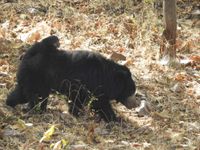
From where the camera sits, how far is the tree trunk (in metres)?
7.75

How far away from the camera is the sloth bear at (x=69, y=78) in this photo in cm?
581

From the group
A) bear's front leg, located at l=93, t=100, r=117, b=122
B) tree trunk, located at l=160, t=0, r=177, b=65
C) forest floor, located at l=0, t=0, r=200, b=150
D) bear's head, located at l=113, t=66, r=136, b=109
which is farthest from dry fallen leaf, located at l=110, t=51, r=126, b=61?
bear's front leg, located at l=93, t=100, r=117, b=122

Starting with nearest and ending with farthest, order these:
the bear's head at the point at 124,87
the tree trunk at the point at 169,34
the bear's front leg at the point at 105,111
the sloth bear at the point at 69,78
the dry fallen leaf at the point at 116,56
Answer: the sloth bear at the point at 69,78 < the bear's front leg at the point at 105,111 < the bear's head at the point at 124,87 < the tree trunk at the point at 169,34 < the dry fallen leaf at the point at 116,56

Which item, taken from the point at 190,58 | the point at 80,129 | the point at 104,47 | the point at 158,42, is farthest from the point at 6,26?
the point at 80,129

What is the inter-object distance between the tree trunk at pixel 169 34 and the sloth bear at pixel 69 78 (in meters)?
1.98

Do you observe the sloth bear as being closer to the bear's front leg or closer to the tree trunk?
the bear's front leg

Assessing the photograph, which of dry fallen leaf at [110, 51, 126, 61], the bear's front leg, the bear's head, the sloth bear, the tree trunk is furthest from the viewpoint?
dry fallen leaf at [110, 51, 126, 61]

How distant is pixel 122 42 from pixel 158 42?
0.64 m

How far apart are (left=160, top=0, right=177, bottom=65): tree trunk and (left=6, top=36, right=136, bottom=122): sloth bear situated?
1.98 m

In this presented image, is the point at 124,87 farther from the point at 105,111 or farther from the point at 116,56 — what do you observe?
the point at 116,56

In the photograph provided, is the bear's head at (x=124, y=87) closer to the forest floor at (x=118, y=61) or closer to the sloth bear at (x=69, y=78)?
the sloth bear at (x=69, y=78)

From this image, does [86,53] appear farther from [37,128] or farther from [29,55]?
[37,128]

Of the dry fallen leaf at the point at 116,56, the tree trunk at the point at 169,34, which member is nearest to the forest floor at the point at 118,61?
the dry fallen leaf at the point at 116,56

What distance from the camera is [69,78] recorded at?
19.6 ft
